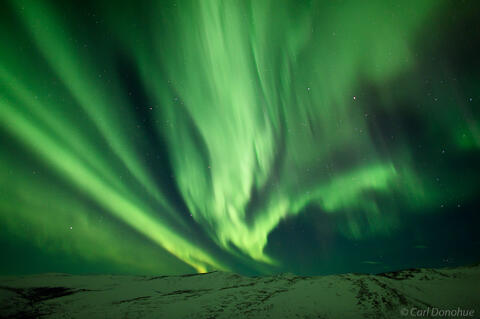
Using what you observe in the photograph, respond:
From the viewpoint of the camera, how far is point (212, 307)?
4356 centimetres


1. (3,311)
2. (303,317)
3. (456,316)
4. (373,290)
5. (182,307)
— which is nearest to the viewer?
(456,316)

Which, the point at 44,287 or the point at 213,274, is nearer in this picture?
the point at 44,287

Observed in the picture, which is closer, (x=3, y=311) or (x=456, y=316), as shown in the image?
(x=456, y=316)

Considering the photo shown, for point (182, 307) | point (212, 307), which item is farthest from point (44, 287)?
point (212, 307)

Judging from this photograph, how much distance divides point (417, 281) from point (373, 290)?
940 inches

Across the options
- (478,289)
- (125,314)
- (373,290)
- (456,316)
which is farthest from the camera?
(478,289)

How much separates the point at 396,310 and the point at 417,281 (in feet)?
112

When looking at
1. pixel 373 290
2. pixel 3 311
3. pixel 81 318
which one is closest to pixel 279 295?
pixel 373 290

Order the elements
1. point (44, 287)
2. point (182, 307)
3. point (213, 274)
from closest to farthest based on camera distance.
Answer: point (182, 307)
point (44, 287)
point (213, 274)

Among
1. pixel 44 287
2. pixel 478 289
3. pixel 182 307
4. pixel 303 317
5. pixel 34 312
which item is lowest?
pixel 478 289

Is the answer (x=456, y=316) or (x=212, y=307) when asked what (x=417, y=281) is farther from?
(x=212, y=307)

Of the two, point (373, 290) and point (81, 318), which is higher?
point (81, 318)

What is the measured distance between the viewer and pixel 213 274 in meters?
93.2

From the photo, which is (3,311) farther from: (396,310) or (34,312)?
(396,310)
